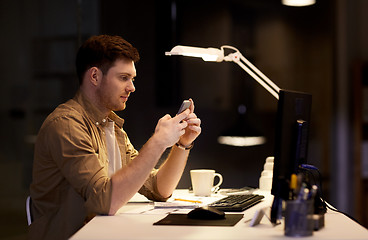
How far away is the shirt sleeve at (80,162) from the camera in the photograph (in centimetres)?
192

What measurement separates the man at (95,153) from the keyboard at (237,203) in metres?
0.28

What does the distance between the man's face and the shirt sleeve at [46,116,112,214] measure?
8.6 inches

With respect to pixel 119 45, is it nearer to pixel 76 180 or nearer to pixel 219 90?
pixel 76 180

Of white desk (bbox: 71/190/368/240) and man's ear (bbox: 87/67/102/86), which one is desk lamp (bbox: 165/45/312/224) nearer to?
white desk (bbox: 71/190/368/240)

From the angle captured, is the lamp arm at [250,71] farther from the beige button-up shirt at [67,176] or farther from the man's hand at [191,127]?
the beige button-up shirt at [67,176]

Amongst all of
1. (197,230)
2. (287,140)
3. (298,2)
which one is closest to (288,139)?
(287,140)

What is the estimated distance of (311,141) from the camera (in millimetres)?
4680

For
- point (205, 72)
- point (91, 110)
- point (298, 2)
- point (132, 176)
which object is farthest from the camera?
point (298, 2)

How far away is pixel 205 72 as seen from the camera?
4.18 m

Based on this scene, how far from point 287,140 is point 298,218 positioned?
281mm

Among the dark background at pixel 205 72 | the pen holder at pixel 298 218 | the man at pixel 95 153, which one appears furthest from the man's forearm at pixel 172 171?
the dark background at pixel 205 72

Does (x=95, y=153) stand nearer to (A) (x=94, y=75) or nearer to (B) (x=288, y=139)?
(A) (x=94, y=75)

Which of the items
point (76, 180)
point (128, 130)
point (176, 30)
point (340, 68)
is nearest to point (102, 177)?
point (76, 180)

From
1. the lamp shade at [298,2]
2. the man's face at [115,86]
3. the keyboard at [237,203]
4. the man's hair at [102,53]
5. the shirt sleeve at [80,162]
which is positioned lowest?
the keyboard at [237,203]
